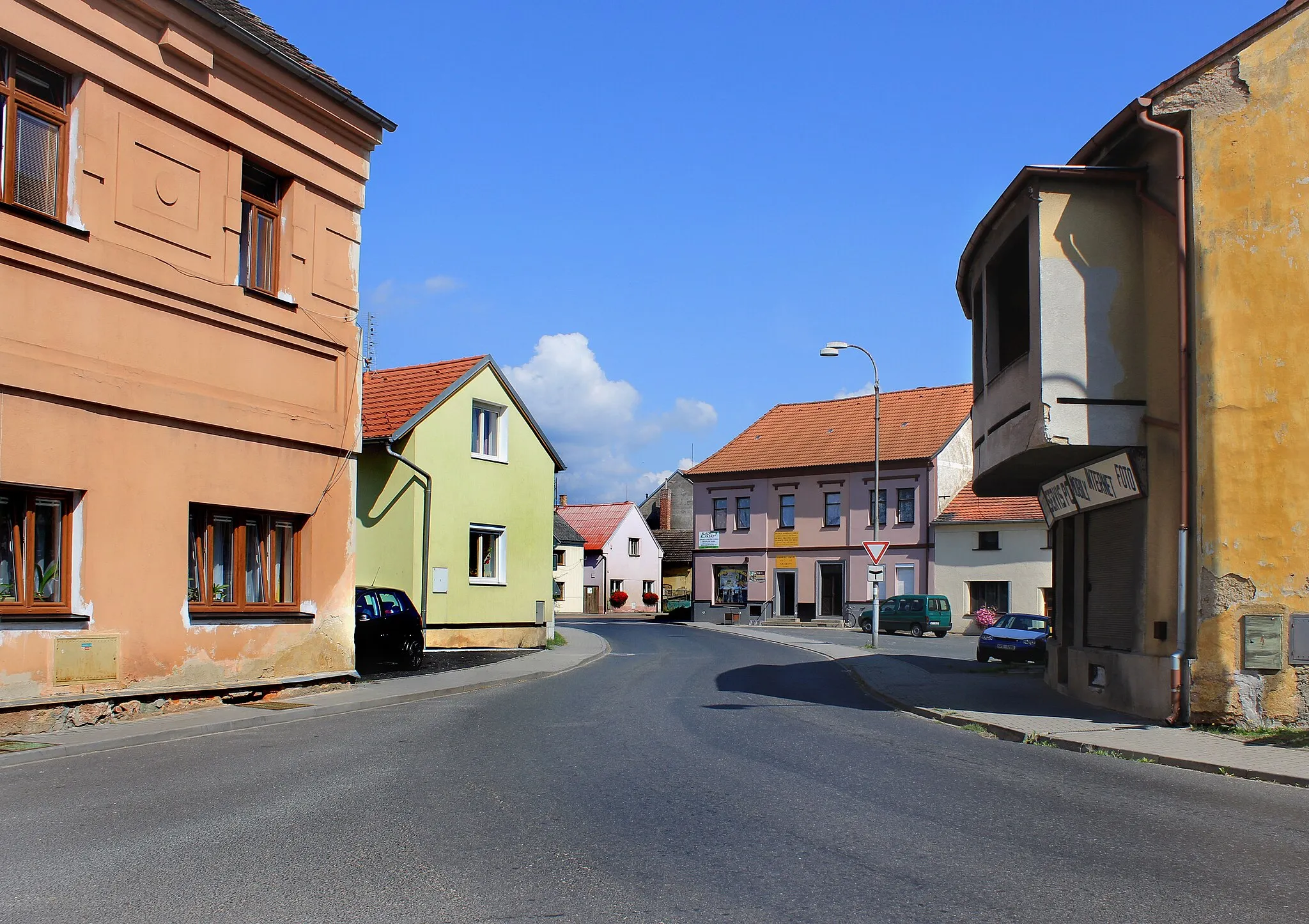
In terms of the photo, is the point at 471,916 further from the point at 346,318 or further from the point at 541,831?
the point at 346,318

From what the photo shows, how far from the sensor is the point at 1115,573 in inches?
616

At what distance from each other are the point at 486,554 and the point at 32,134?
18970 millimetres

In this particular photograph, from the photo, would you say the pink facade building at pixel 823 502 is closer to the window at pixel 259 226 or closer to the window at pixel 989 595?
the window at pixel 989 595

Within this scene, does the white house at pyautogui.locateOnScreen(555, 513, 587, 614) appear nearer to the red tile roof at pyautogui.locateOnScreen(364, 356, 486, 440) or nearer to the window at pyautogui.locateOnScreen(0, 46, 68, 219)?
the red tile roof at pyautogui.locateOnScreen(364, 356, 486, 440)

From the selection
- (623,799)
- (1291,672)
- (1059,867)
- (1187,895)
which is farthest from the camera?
(1291,672)

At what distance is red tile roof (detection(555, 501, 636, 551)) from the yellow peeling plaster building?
204ft

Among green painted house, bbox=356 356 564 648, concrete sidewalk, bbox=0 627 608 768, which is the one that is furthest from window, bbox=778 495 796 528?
concrete sidewalk, bbox=0 627 608 768

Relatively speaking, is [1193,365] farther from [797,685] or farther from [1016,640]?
[1016,640]

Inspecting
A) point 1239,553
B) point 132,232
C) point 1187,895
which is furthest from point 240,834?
point 1239,553

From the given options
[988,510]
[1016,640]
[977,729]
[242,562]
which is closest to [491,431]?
[1016,640]

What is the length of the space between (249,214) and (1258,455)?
13.1m

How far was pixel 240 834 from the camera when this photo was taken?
739 cm

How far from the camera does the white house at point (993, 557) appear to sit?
4691 cm

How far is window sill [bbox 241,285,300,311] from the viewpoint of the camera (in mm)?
15977
